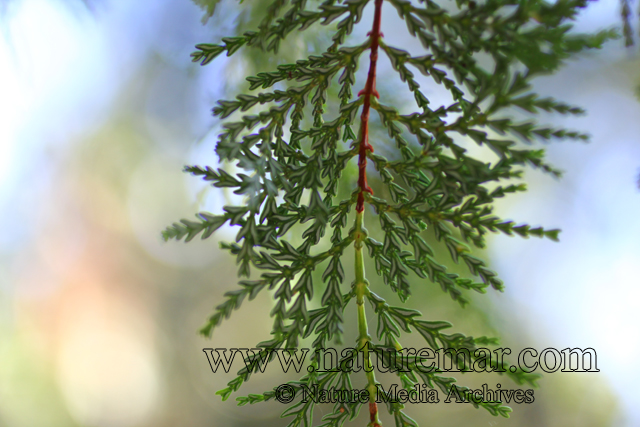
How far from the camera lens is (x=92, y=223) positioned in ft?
8.85

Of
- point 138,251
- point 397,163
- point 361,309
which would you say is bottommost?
point 361,309

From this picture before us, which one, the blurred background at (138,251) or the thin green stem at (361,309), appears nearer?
the thin green stem at (361,309)

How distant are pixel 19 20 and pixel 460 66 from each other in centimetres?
90

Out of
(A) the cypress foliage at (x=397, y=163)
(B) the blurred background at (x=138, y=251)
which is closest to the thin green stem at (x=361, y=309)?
(A) the cypress foliage at (x=397, y=163)

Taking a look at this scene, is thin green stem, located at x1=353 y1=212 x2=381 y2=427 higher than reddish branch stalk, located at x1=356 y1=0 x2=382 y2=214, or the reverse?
reddish branch stalk, located at x1=356 y1=0 x2=382 y2=214

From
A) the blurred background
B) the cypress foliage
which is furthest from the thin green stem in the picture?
the blurred background

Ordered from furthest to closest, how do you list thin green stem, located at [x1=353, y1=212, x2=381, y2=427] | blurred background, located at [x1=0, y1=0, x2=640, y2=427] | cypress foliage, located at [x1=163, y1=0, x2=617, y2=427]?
1. blurred background, located at [x1=0, y1=0, x2=640, y2=427]
2. thin green stem, located at [x1=353, y1=212, x2=381, y2=427]
3. cypress foliage, located at [x1=163, y1=0, x2=617, y2=427]

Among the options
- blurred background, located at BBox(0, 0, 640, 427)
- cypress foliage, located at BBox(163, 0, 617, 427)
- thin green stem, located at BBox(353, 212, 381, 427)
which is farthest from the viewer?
blurred background, located at BBox(0, 0, 640, 427)

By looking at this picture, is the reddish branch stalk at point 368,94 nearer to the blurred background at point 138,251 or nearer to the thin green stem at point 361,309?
the thin green stem at point 361,309

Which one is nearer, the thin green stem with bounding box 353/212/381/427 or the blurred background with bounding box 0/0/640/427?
the thin green stem with bounding box 353/212/381/427

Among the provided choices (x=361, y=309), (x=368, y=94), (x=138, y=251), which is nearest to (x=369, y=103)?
(x=368, y=94)

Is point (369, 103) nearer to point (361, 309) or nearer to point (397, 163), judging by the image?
point (397, 163)

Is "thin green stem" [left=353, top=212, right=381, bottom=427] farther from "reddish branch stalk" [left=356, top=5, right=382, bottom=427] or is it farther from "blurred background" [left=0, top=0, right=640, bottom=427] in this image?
"blurred background" [left=0, top=0, right=640, bottom=427]

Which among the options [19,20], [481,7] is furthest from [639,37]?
[19,20]
